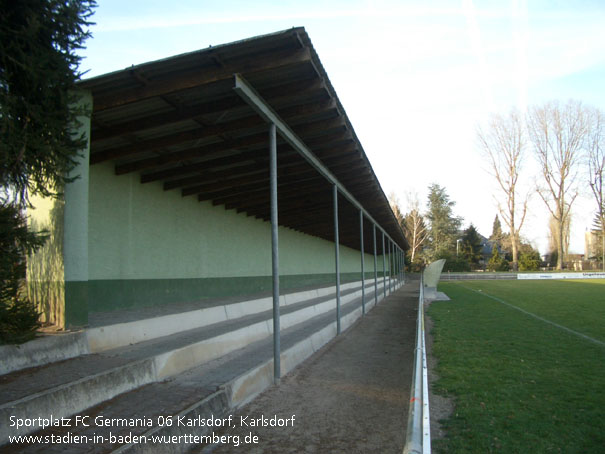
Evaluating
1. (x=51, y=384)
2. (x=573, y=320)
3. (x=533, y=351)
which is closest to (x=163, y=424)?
(x=51, y=384)

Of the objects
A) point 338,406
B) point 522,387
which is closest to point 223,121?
point 338,406

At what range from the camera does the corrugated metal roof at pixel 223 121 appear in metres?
5.24

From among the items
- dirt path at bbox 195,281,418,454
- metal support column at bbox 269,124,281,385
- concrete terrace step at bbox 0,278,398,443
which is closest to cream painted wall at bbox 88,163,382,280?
concrete terrace step at bbox 0,278,398,443

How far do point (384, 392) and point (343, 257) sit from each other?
2404 cm

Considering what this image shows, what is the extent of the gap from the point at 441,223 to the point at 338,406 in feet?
221

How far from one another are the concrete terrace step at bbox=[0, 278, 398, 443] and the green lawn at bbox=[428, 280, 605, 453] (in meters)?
2.97

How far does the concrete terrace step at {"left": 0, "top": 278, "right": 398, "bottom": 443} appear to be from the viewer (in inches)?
134

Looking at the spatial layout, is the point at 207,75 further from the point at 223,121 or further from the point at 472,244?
the point at 472,244

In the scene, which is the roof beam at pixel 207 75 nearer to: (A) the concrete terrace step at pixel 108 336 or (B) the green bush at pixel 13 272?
(B) the green bush at pixel 13 272

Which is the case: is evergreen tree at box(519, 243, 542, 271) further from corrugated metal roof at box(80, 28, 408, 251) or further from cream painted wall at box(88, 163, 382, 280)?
corrugated metal roof at box(80, 28, 408, 251)

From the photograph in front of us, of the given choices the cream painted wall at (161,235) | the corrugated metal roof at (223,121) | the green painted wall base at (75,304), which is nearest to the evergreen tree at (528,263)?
the cream painted wall at (161,235)

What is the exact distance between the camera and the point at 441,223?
226 feet

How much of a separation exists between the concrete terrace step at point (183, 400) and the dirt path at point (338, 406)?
0.69 feet

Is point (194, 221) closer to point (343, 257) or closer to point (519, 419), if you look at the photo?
point (519, 419)
